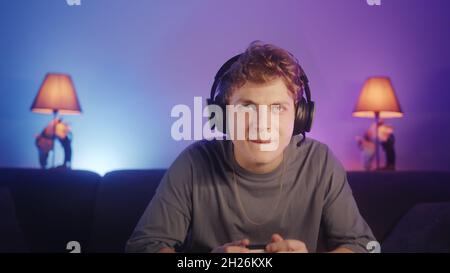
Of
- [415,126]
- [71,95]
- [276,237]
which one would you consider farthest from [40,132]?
[415,126]

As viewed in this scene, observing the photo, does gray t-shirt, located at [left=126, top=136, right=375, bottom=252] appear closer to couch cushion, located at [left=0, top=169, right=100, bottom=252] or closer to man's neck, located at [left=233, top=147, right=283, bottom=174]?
man's neck, located at [left=233, top=147, right=283, bottom=174]

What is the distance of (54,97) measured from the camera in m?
0.94

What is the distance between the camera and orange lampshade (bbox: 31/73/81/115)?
960mm

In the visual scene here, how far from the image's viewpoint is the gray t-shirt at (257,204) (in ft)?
3.07

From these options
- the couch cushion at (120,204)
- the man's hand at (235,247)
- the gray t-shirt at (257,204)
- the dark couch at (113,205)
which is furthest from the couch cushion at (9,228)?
the man's hand at (235,247)

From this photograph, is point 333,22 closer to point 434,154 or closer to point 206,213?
point 434,154

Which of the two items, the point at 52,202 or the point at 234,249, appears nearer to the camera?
the point at 234,249

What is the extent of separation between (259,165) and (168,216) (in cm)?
22

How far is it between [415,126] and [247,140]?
38 cm

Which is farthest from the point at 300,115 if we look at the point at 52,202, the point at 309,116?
the point at 52,202

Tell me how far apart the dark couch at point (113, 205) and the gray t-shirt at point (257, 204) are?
0.35ft

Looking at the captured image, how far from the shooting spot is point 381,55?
995 millimetres

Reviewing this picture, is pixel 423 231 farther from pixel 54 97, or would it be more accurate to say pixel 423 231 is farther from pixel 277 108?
pixel 54 97
